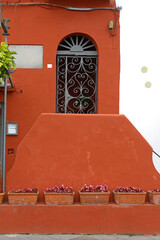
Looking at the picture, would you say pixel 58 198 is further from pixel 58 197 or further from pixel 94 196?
pixel 94 196

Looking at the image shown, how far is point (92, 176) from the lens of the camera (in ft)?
21.4

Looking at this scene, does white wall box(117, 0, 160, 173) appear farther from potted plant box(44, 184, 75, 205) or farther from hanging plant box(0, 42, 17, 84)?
hanging plant box(0, 42, 17, 84)

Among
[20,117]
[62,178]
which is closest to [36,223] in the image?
[62,178]

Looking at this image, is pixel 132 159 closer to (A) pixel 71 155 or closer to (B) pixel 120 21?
(A) pixel 71 155

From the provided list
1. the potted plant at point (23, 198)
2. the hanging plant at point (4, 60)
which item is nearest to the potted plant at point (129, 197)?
the potted plant at point (23, 198)

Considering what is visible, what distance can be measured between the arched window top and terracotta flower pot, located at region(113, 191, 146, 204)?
12.1ft

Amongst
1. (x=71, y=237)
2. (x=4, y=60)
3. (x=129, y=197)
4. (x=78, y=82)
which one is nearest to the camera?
(x=71, y=237)

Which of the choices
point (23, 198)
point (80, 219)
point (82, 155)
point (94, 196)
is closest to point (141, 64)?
point (82, 155)

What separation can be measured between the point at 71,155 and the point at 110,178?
819 millimetres

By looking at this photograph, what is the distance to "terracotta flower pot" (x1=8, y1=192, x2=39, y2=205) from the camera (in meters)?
6.17

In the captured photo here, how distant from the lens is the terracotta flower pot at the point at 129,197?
625 centimetres

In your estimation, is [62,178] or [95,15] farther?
[95,15]

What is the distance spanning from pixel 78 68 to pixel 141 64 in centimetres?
149

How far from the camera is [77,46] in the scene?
8.56 metres
